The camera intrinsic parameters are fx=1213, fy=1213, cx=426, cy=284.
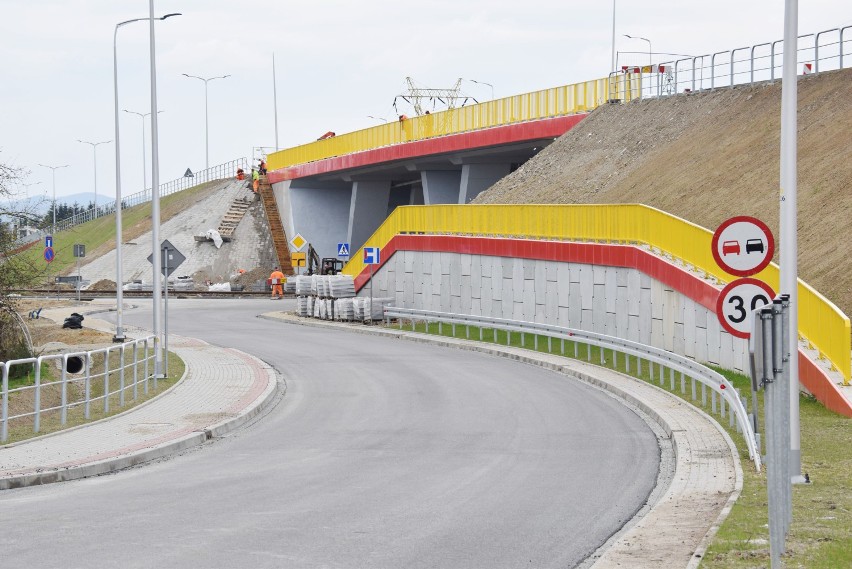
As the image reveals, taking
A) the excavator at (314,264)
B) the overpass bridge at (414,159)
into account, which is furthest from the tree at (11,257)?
the excavator at (314,264)

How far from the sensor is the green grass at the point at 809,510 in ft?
29.3

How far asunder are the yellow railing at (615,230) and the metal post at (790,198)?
506 centimetres

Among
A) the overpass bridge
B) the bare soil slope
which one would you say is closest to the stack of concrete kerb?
the bare soil slope

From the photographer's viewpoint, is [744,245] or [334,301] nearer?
[744,245]

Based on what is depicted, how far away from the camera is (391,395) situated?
2208cm

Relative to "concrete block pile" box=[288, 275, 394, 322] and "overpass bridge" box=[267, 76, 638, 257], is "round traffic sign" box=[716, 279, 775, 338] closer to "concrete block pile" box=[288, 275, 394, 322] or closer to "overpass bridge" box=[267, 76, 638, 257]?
"concrete block pile" box=[288, 275, 394, 322]

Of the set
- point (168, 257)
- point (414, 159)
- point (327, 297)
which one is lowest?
point (327, 297)

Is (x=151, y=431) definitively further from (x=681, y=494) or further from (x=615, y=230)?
(x=615, y=230)

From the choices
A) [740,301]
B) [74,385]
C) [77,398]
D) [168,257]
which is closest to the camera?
[740,301]

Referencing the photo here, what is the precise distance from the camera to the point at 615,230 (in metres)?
29.2

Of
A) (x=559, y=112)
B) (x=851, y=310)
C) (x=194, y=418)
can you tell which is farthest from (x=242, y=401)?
(x=559, y=112)

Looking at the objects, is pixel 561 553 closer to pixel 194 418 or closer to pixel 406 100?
pixel 194 418

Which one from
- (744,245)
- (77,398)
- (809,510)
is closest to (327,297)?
(77,398)

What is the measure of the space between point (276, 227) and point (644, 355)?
175 ft
